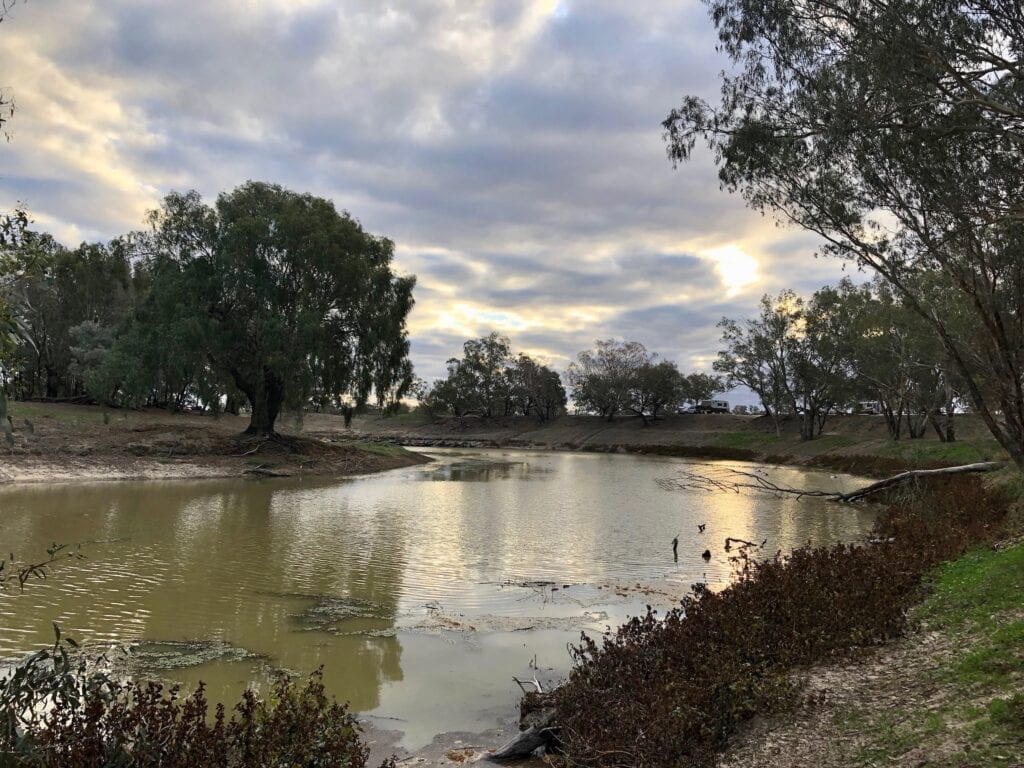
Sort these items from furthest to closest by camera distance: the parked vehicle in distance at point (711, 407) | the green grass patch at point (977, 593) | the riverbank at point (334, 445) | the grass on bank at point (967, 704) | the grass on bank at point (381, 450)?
the parked vehicle in distance at point (711, 407) → the grass on bank at point (381, 450) → the riverbank at point (334, 445) → the green grass patch at point (977, 593) → the grass on bank at point (967, 704)

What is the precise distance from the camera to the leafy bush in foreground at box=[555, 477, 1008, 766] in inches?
194

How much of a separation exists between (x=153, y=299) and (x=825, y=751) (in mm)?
35717

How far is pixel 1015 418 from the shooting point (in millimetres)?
11312

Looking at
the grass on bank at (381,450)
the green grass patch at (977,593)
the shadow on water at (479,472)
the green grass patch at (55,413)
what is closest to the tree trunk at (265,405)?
the grass on bank at (381,450)

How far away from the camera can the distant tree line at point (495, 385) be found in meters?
88.8

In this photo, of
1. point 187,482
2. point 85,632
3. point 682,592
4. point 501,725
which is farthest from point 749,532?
point 187,482

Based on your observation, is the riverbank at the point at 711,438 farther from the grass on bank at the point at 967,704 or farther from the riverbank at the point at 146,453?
the riverbank at the point at 146,453

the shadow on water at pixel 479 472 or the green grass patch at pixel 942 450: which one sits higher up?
the green grass patch at pixel 942 450

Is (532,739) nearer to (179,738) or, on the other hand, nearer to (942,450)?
(179,738)

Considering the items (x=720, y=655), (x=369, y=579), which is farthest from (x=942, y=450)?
(x=720, y=655)

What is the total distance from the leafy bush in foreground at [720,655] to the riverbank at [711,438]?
24183 millimetres

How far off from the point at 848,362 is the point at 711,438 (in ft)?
58.3

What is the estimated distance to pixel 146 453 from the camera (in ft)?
97.7

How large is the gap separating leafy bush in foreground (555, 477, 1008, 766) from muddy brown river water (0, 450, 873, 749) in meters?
1.40
